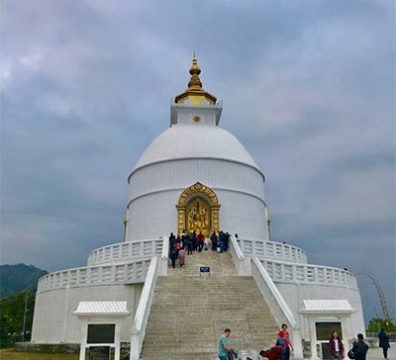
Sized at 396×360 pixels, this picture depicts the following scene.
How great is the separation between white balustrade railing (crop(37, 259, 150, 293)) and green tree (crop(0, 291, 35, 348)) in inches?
720

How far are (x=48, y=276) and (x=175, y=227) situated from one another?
6.66 m

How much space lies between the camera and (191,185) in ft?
79.4

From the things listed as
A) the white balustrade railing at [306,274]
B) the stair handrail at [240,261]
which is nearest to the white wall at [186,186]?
the stair handrail at [240,261]

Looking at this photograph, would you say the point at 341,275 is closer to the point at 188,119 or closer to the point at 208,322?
the point at 208,322

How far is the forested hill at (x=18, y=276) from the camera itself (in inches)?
5748

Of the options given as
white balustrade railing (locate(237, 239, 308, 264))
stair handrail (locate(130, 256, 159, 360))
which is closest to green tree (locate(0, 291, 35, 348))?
white balustrade railing (locate(237, 239, 308, 264))

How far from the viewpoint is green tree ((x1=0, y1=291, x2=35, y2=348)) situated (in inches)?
1373

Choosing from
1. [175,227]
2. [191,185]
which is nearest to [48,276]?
[175,227]

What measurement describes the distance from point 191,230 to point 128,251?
14.6 feet

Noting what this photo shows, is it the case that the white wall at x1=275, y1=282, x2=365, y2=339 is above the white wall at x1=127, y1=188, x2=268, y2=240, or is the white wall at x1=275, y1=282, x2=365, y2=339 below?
below

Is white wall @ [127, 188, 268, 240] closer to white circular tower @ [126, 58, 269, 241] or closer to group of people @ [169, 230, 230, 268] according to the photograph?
white circular tower @ [126, 58, 269, 241]

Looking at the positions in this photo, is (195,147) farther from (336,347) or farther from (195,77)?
(336,347)

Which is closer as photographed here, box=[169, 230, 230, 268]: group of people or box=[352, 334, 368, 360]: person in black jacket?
box=[352, 334, 368, 360]: person in black jacket

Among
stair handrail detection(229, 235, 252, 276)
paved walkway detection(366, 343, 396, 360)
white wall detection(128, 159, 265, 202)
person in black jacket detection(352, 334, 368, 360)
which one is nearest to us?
person in black jacket detection(352, 334, 368, 360)
